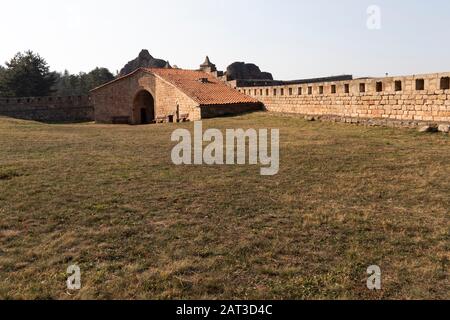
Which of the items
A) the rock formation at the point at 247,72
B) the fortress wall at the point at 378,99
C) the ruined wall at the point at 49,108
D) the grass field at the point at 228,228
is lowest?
the grass field at the point at 228,228

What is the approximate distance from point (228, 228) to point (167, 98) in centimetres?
2329

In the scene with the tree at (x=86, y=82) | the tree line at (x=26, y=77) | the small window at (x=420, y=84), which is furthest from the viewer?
the tree at (x=86, y=82)

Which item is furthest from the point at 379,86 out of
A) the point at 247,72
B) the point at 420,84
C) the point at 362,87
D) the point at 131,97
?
the point at 247,72

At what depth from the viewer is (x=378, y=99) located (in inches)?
581

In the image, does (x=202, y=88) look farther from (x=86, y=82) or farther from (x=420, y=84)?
(x=86, y=82)

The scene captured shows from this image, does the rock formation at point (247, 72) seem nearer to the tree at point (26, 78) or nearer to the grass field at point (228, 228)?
the tree at point (26, 78)

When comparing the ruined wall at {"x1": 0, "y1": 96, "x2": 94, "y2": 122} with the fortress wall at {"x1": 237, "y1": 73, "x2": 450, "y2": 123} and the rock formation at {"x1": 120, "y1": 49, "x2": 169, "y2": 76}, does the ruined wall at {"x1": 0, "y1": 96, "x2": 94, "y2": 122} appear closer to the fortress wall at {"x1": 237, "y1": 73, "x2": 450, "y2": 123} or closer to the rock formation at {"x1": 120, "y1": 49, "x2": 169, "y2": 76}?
the rock formation at {"x1": 120, "y1": 49, "x2": 169, "y2": 76}

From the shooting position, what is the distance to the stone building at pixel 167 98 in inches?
960

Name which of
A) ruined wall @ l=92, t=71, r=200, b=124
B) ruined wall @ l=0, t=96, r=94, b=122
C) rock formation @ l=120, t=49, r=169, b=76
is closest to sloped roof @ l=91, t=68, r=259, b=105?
ruined wall @ l=92, t=71, r=200, b=124

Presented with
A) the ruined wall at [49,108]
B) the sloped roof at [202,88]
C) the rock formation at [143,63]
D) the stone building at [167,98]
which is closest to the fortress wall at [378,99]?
the stone building at [167,98]

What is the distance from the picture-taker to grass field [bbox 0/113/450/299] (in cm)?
348

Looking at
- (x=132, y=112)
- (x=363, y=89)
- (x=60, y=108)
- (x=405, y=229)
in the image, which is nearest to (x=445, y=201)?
(x=405, y=229)

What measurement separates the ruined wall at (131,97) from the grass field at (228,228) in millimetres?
17696
